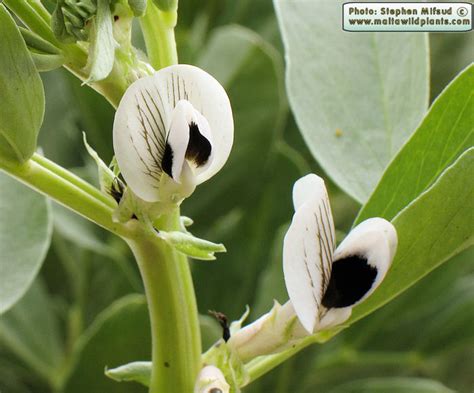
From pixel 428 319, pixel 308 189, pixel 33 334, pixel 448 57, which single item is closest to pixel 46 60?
pixel 308 189

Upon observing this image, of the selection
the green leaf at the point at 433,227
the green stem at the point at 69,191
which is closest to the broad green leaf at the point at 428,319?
the green leaf at the point at 433,227

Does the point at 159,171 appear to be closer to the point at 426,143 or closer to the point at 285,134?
the point at 426,143

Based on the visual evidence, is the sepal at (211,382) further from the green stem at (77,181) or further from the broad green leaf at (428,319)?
the broad green leaf at (428,319)

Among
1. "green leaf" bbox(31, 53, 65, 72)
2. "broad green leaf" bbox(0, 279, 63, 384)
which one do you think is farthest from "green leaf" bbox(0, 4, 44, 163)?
"broad green leaf" bbox(0, 279, 63, 384)

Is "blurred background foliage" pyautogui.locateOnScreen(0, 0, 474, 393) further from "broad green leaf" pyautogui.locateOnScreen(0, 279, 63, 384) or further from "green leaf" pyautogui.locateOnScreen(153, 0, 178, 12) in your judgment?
"green leaf" pyautogui.locateOnScreen(153, 0, 178, 12)

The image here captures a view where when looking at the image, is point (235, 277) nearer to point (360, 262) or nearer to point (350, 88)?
point (350, 88)

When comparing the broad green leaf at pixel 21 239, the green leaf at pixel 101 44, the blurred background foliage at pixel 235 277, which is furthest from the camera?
the blurred background foliage at pixel 235 277

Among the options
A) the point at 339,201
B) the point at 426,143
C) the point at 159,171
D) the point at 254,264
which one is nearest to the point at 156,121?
the point at 159,171
